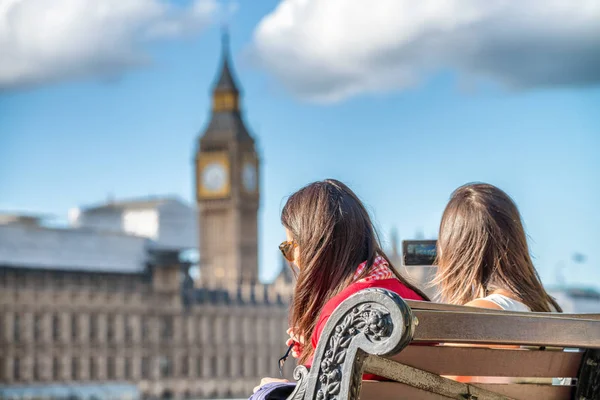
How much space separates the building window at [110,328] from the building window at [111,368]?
1.17m

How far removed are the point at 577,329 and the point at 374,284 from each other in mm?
524

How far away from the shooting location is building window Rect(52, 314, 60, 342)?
59.1 metres

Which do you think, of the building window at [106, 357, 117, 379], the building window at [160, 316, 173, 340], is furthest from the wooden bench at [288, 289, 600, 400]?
the building window at [160, 316, 173, 340]

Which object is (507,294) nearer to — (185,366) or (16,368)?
(16,368)

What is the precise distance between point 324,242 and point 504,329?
0.57 m

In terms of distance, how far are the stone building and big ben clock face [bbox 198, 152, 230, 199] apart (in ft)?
38.3

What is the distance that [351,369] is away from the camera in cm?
262

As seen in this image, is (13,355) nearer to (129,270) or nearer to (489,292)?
(129,270)

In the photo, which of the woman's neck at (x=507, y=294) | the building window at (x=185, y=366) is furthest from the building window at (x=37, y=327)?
the woman's neck at (x=507, y=294)

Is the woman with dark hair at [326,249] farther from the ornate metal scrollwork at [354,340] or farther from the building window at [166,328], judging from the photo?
→ the building window at [166,328]

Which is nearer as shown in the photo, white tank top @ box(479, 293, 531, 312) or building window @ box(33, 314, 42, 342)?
white tank top @ box(479, 293, 531, 312)

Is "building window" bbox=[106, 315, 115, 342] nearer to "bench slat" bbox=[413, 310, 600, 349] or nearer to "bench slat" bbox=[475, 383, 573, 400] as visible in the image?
"bench slat" bbox=[475, 383, 573, 400]

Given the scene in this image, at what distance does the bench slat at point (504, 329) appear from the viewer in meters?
2.66

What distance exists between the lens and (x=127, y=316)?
63.0m
